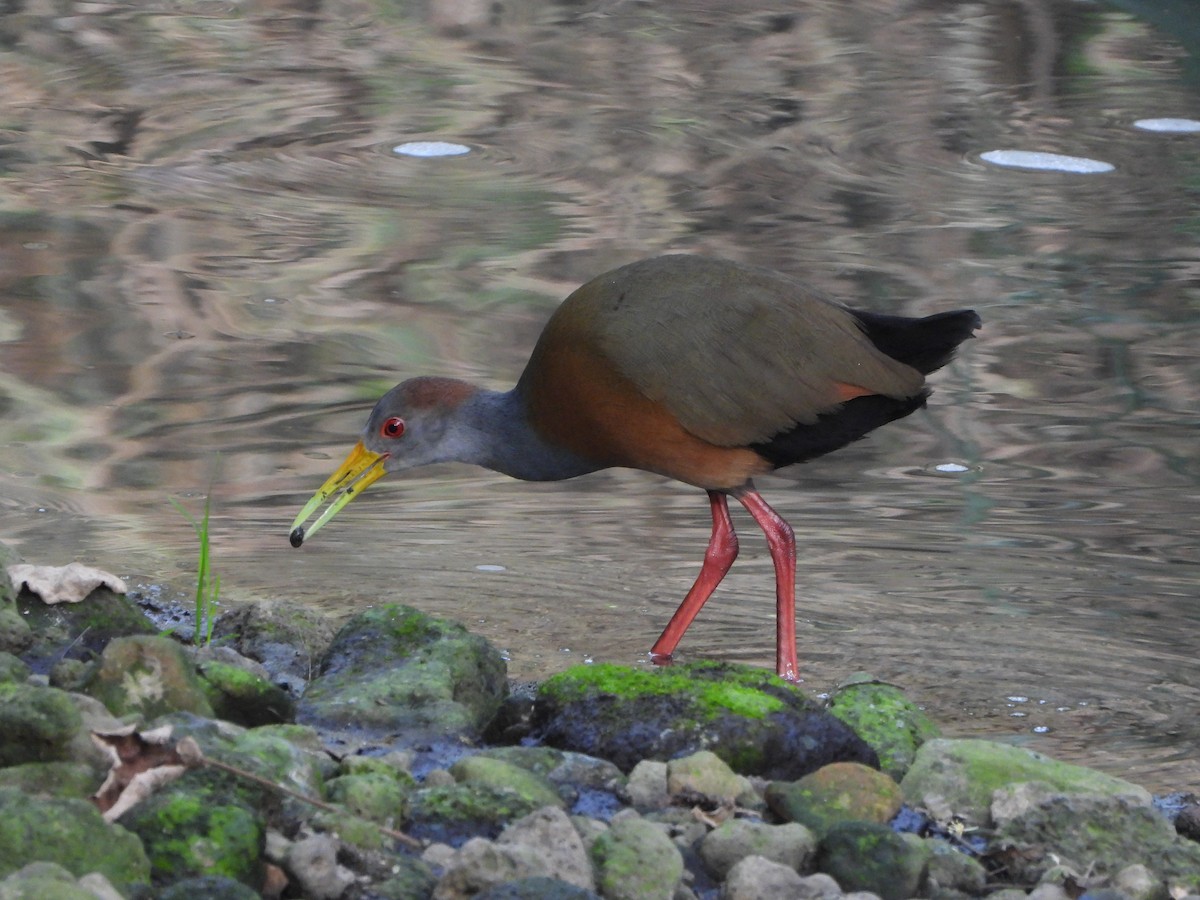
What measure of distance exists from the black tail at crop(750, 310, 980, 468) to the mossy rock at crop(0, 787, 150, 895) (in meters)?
3.14

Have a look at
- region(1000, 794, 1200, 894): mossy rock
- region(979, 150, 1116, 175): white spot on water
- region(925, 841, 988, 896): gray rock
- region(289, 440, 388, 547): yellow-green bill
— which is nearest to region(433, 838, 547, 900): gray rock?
region(925, 841, 988, 896): gray rock

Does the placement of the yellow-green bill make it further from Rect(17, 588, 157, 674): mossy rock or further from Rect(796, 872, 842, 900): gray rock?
Rect(796, 872, 842, 900): gray rock

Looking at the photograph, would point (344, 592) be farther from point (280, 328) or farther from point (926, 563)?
point (280, 328)

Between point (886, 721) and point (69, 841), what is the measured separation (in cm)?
224

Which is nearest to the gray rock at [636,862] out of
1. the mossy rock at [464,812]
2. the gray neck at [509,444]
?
the mossy rock at [464,812]

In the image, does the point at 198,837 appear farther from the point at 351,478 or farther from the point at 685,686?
the point at 351,478

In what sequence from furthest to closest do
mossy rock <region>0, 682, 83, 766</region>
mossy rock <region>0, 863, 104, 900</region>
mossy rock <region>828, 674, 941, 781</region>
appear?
mossy rock <region>828, 674, 941, 781</region> < mossy rock <region>0, 682, 83, 766</region> < mossy rock <region>0, 863, 104, 900</region>

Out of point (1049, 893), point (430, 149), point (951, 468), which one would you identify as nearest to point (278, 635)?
point (1049, 893)

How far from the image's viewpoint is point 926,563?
20.9ft

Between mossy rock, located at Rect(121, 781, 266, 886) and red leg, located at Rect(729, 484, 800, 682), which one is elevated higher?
mossy rock, located at Rect(121, 781, 266, 886)

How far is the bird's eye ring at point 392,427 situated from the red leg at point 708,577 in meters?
1.06

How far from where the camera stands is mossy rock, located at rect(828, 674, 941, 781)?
177 inches

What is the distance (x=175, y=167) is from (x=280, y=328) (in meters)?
3.19

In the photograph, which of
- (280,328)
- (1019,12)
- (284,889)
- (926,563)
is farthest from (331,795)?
(1019,12)
